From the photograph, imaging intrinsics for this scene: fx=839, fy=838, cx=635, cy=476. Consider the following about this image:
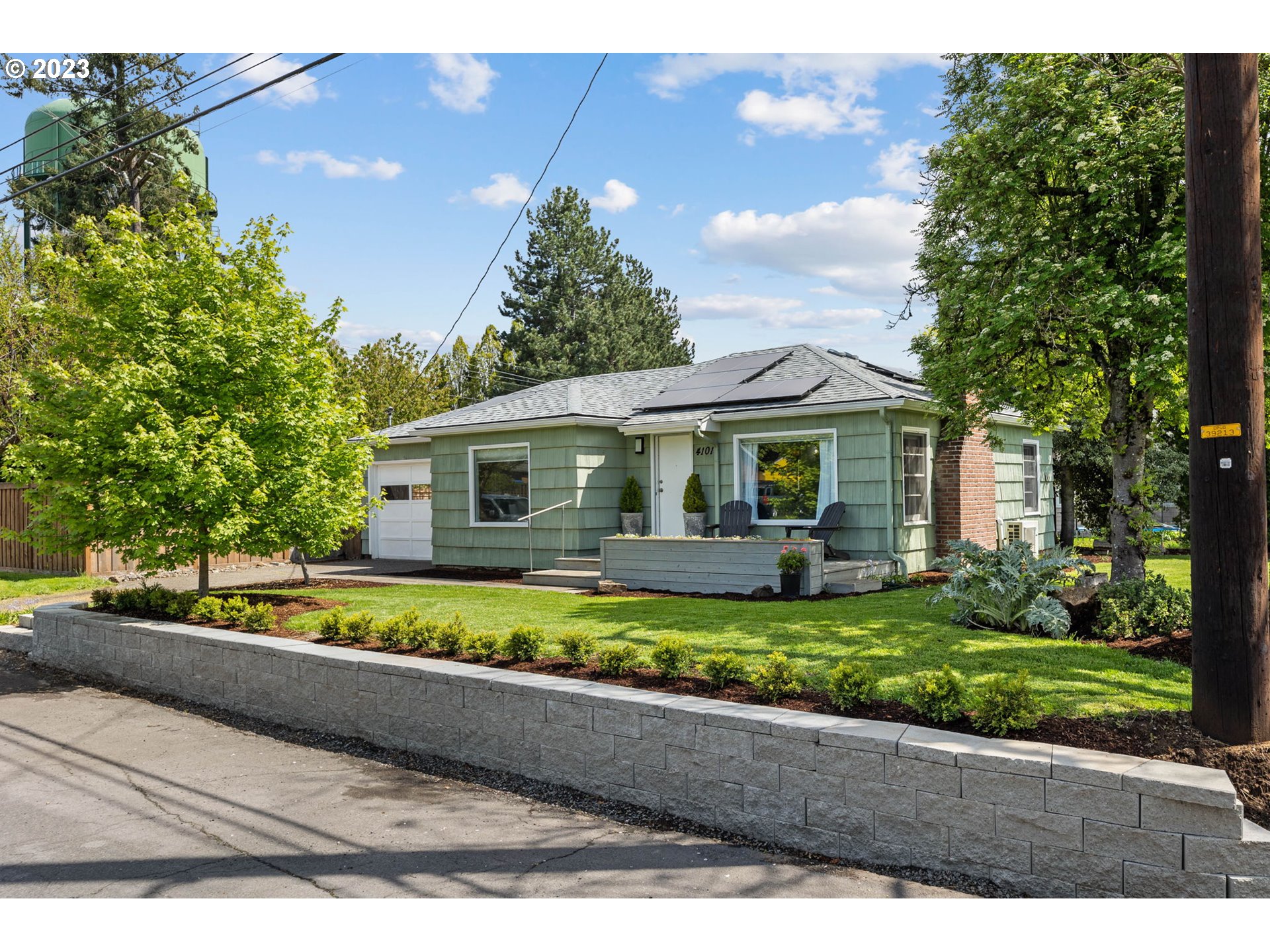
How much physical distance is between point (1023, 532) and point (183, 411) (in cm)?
1473

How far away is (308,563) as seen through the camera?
19.2 m

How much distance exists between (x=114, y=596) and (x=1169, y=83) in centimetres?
1229

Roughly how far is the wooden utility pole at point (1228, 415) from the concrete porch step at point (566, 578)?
893 cm

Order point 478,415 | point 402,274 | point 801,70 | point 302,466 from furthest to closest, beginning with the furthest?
1. point 478,415
2. point 402,274
3. point 302,466
4. point 801,70

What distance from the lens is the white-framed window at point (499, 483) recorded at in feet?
50.0

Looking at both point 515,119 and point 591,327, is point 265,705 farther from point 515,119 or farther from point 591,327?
point 591,327

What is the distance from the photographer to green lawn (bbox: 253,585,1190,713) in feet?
17.6

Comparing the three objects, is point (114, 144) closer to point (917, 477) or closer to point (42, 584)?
point (42, 584)

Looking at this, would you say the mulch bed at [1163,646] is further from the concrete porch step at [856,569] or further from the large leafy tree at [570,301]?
the large leafy tree at [570,301]

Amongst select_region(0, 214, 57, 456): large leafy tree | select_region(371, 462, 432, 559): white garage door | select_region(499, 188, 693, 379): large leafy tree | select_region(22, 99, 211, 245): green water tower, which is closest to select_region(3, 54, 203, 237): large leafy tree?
select_region(22, 99, 211, 245): green water tower

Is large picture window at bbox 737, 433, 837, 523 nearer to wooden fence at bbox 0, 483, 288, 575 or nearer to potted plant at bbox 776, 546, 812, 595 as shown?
potted plant at bbox 776, 546, 812, 595

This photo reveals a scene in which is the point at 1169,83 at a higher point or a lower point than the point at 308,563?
higher

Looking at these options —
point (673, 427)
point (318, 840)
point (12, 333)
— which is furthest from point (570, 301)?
point (318, 840)

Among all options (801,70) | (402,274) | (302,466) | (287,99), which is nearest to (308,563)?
(402,274)
